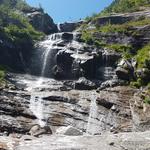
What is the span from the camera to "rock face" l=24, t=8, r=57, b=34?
13900cm

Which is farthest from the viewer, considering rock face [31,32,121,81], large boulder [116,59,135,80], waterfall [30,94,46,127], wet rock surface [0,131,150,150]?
rock face [31,32,121,81]

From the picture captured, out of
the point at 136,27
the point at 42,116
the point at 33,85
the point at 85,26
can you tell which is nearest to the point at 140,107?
the point at 42,116

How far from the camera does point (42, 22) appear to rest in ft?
461

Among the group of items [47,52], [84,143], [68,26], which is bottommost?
[84,143]

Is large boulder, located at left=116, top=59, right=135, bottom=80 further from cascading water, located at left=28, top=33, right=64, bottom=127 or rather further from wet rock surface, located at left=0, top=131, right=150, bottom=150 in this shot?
wet rock surface, located at left=0, top=131, right=150, bottom=150

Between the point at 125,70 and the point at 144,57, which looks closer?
the point at 125,70

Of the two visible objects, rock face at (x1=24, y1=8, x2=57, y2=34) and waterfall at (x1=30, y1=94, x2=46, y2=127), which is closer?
waterfall at (x1=30, y1=94, x2=46, y2=127)

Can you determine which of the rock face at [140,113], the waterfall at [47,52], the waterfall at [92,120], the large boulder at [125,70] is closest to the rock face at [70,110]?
the waterfall at [92,120]

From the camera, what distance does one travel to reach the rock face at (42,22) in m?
139

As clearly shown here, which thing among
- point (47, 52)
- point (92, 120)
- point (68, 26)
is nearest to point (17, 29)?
point (47, 52)

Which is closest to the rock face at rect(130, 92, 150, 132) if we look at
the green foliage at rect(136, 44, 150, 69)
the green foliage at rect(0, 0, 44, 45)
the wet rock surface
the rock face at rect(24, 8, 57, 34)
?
the wet rock surface

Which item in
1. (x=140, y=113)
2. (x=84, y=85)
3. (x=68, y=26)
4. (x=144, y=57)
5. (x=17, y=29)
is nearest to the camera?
(x=140, y=113)

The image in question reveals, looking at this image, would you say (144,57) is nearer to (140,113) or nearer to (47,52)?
(47,52)

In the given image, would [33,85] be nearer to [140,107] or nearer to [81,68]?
[81,68]
